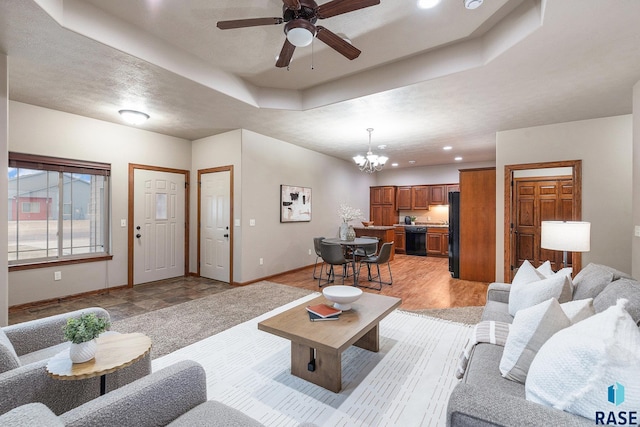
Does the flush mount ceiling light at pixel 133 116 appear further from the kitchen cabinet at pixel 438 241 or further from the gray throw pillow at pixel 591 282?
the kitchen cabinet at pixel 438 241

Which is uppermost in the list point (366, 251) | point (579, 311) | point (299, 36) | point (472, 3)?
point (472, 3)

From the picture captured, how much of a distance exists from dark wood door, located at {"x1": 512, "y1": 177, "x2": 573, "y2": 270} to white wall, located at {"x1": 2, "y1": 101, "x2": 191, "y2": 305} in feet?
22.9

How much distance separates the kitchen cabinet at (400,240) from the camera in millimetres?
8984

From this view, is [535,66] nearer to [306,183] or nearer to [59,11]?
[59,11]

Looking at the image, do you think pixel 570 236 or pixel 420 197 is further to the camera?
pixel 420 197

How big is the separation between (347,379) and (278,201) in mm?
4051

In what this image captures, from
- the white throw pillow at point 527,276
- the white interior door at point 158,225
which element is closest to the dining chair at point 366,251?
the white throw pillow at point 527,276

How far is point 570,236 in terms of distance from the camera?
9.34ft

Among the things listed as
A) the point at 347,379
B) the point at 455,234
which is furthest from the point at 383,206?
the point at 347,379

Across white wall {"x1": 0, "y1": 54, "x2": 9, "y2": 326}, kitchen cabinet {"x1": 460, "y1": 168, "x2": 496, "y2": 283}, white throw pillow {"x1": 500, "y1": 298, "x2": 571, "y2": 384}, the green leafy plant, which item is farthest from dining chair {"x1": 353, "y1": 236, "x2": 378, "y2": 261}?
white wall {"x1": 0, "y1": 54, "x2": 9, "y2": 326}

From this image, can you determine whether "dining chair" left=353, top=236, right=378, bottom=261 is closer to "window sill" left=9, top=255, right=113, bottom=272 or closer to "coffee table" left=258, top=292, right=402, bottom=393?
"coffee table" left=258, top=292, right=402, bottom=393

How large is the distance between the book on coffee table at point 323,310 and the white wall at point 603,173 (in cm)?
432

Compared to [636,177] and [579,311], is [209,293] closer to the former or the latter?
[579,311]

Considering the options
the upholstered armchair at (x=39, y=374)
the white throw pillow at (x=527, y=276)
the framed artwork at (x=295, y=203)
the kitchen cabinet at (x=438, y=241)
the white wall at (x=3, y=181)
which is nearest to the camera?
the upholstered armchair at (x=39, y=374)
